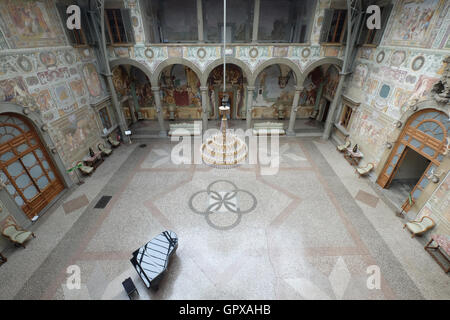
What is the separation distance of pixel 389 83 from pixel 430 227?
6.32 meters

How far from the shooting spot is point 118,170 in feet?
36.0

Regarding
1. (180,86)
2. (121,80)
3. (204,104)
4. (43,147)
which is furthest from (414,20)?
(121,80)

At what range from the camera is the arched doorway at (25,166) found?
7031 millimetres

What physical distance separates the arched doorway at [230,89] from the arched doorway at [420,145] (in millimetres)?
10857

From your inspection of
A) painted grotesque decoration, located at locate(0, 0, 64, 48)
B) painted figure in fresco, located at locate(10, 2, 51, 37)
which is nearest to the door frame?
painted grotesque decoration, located at locate(0, 0, 64, 48)

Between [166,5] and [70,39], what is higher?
[166,5]

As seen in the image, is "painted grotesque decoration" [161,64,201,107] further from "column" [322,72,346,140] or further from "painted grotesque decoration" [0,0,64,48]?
"column" [322,72,346,140]

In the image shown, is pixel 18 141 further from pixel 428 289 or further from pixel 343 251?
pixel 428 289

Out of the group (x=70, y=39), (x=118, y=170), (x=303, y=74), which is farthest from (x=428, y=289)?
(x=70, y=39)

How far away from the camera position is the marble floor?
5812mm

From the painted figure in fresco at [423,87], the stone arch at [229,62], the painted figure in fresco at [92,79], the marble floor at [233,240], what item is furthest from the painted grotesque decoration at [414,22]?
the painted figure in fresco at [92,79]

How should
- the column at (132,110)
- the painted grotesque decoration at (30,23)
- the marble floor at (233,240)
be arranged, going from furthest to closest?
the column at (132,110), the painted grotesque decoration at (30,23), the marble floor at (233,240)

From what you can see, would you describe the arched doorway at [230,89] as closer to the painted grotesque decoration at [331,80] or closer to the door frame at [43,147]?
the painted grotesque decoration at [331,80]
